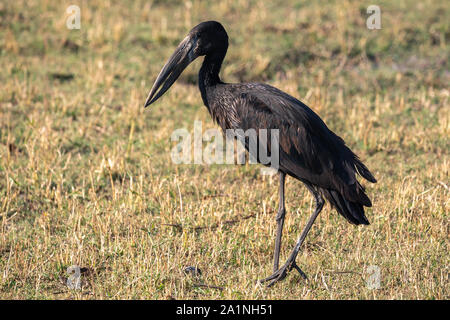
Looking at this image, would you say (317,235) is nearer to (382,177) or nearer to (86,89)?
(382,177)

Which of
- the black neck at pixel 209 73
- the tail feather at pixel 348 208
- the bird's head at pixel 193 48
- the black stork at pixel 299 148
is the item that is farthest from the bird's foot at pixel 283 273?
the bird's head at pixel 193 48

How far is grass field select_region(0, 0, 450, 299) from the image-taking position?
5895 mm

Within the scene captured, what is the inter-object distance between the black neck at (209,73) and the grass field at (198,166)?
126 cm

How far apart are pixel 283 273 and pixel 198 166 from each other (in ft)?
9.48

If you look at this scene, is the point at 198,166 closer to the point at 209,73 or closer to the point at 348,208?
the point at 209,73

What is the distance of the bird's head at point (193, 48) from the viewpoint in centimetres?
643

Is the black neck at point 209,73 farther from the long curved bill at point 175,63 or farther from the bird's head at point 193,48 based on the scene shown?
the long curved bill at point 175,63

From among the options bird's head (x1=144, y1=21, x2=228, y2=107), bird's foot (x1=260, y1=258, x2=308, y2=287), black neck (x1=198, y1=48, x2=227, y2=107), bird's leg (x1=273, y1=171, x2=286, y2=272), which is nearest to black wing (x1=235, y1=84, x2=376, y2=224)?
bird's leg (x1=273, y1=171, x2=286, y2=272)

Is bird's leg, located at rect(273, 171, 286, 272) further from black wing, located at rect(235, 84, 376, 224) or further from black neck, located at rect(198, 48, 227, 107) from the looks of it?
black neck, located at rect(198, 48, 227, 107)

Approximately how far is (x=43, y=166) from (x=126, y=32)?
16.9 feet

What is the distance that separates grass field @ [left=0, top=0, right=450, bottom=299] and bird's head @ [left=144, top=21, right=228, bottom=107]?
1.15 meters

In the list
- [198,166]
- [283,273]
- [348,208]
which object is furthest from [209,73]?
[198,166]
